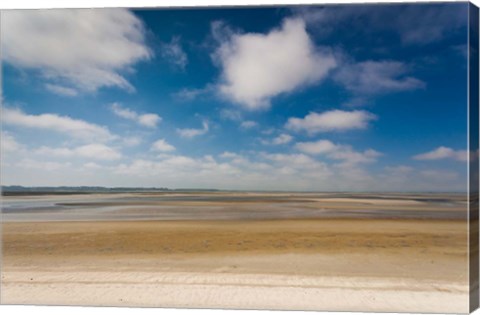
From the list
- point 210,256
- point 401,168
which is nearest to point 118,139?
point 210,256

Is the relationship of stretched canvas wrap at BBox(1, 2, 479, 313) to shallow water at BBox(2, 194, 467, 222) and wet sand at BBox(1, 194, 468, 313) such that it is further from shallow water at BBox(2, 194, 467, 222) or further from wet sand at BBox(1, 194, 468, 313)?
shallow water at BBox(2, 194, 467, 222)

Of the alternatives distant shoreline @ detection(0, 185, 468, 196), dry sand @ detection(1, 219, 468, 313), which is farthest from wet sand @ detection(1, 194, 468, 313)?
distant shoreline @ detection(0, 185, 468, 196)

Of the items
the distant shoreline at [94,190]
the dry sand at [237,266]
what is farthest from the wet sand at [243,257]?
the distant shoreline at [94,190]

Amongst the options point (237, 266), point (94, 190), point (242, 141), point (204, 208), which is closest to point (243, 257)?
point (237, 266)

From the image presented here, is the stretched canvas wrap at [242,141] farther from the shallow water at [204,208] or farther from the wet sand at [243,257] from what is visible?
the shallow water at [204,208]

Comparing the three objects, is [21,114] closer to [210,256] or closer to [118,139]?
[118,139]

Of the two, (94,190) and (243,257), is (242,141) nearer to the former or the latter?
(243,257)
